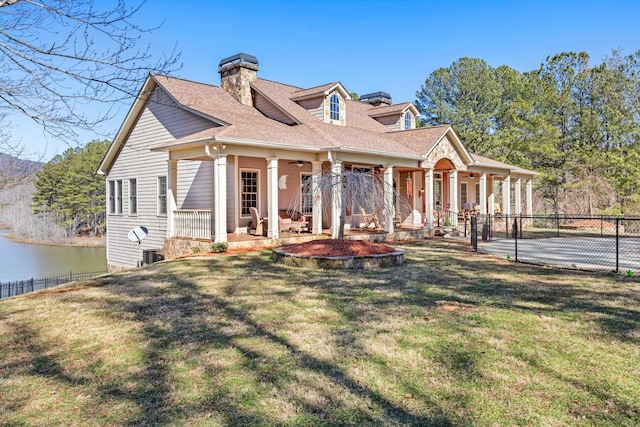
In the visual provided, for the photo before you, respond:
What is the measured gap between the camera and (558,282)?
7895 mm

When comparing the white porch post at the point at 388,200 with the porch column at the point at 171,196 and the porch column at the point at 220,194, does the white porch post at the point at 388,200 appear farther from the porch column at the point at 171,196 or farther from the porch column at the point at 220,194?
the porch column at the point at 171,196

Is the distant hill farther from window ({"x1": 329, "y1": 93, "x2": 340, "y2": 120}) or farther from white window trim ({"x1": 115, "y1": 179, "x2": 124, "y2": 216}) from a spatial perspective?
window ({"x1": 329, "y1": 93, "x2": 340, "y2": 120})

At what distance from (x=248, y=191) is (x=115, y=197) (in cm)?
761

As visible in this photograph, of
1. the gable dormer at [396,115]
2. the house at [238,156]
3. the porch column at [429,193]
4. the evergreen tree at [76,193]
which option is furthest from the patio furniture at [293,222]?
the evergreen tree at [76,193]

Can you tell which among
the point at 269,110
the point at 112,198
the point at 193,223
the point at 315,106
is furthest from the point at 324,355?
the point at 112,198

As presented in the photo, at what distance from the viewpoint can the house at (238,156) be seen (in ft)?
42.9

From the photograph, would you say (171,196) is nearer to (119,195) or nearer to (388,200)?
(119,195)

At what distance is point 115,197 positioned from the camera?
63.2 feet

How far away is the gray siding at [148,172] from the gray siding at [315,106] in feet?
15.5

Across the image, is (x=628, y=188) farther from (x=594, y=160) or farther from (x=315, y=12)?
(x=315, y=12)

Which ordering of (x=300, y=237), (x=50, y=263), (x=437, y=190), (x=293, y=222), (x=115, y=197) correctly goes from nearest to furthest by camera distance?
1. (x=300, y=237)
2. (x=293, y=222)
3. (x=115, y=197)
4. (x=437, y=190)
5. (x=50, y=263)

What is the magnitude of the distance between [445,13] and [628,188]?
1720cm

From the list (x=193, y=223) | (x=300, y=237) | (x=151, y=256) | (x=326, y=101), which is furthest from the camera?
(x=326, y=101)

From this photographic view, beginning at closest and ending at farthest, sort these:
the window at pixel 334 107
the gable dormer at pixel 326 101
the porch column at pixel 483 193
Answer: the gable dormer at pixel 326 101
the window at pixel 334 107
the porch column at pixel 483 193
